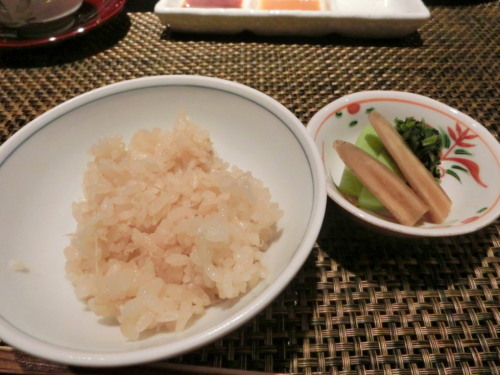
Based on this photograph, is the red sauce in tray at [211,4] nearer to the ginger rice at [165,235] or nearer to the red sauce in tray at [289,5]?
the red sauce in tray at [289,5]

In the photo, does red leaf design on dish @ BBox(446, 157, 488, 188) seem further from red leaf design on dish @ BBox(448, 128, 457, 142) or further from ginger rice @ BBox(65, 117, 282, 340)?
ginger rice @ BBox(65, 117, 282, 340)

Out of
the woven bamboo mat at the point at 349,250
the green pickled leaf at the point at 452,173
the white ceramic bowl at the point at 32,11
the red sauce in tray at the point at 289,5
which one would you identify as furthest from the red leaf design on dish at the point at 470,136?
the white ceramic bowl at the point at 32,11

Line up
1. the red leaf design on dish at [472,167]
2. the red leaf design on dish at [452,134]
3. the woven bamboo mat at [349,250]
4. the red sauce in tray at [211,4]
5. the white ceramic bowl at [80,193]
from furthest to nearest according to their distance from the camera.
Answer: the red sauce in tray at [211,4], the red leaf design on dish at [452,134], the red leaf design on dish at [472,167], the woven bamboo mat at [349,250], the white ceramic bowl at [80,193]

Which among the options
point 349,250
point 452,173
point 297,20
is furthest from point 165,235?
point 297,20

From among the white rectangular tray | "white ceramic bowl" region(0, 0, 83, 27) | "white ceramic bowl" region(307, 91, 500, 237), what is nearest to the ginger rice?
"white ceramic bowl" region(307, 91, 500, 237)

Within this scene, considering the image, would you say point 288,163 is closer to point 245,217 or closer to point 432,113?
point 245,217

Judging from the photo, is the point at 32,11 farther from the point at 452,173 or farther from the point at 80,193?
the point at 452,173
